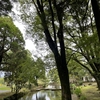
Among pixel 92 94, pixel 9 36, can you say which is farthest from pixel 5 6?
pixel 92 94

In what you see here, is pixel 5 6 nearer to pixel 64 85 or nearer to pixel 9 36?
pixel 64 85

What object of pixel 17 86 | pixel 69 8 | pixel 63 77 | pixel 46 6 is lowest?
pixel 17 86

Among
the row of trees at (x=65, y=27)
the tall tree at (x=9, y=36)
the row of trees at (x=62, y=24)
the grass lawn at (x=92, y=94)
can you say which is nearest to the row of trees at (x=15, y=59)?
the tall tree at (x=9, y=36)

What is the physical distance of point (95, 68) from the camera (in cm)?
883

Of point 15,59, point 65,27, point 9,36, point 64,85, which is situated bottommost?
point 64,85

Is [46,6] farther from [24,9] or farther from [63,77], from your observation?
[63,77]

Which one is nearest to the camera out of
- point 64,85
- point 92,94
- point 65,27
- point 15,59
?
point 64,85

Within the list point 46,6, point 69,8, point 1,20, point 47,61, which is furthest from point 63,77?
point 1,20

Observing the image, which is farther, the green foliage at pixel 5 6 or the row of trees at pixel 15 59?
the row of trees at pixel 15 59

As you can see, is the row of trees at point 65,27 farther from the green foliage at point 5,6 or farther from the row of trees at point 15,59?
the green foliage at point 5,6

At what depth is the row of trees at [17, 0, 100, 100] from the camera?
14.5 ft

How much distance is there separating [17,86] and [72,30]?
43.2 ft

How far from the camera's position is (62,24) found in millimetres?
5750

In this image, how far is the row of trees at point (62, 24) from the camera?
14.5 ft
